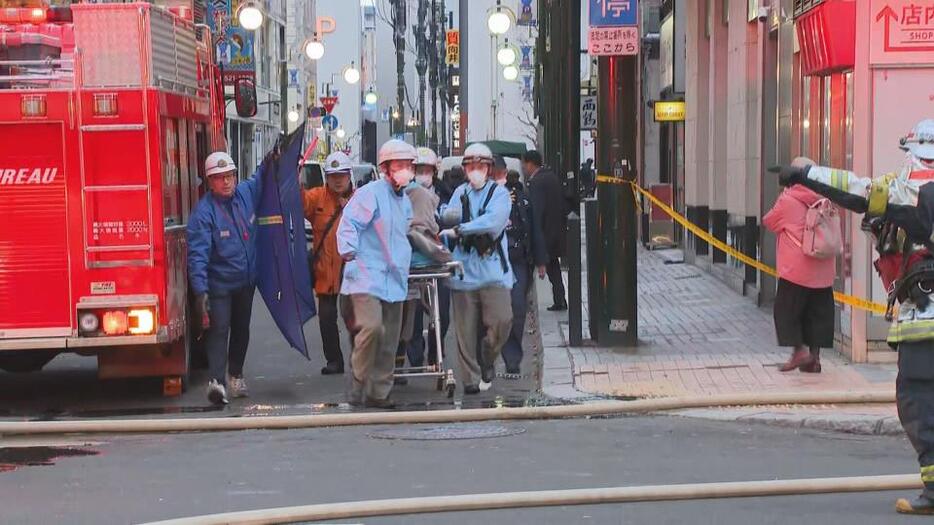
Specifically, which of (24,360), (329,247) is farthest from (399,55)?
(24,360)

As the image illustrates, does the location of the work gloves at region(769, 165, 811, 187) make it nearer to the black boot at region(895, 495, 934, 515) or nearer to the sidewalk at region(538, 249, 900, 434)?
the black boot at region(895, 495, 934, 515)

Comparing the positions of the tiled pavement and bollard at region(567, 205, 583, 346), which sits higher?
bollard at region(567, 205, 583, 346)

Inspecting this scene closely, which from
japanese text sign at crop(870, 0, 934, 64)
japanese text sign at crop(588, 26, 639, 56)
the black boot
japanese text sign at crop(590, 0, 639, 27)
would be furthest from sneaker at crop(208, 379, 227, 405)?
the black boot

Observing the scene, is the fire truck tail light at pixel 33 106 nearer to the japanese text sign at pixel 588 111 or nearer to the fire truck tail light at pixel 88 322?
the fire truck tail light at pixel 88 322

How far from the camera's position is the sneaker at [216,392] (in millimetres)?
11375

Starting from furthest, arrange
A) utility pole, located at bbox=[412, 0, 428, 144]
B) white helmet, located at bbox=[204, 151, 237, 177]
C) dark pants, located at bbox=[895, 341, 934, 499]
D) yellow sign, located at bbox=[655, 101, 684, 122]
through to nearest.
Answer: utility pole, located at bbox=[412, 0, 428, 144] → yellow sign, located at bbox=[655, 101, 684, 122] → white helmet, located at bbox=[204, 151, 237, 177] → dark pants, located at bbox=[895, 341, 934, 499]

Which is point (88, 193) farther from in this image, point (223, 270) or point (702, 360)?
point (702, 360)

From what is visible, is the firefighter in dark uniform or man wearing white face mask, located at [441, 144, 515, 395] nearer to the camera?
the firefighter in dark uniform

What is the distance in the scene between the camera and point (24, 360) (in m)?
12.8

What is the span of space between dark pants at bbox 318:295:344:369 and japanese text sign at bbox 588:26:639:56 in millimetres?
3124

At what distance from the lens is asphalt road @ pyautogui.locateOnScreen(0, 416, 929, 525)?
728cm

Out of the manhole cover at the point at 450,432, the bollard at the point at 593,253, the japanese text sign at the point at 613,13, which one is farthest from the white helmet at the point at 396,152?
the japanese text sign at the point at 613,13

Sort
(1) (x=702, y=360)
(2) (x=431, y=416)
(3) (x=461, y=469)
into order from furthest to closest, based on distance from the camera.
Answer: (1) (x=702, y=360), (2) (x=431, y=416), (3) (x=461, y=469)

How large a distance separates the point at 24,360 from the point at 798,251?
6286 millimetres
